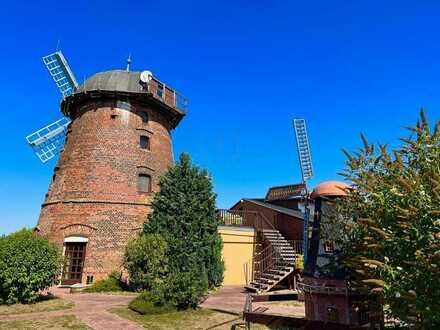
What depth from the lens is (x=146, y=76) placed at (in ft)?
73.2

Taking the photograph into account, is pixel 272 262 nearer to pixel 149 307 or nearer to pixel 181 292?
pixel 181 292

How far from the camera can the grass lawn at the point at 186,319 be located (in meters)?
9.97

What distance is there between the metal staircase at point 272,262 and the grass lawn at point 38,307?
8804 millimetres

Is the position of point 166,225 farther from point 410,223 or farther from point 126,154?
point 410,223

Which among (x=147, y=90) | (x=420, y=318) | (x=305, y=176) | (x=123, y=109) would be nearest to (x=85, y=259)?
(x=123, y=109)

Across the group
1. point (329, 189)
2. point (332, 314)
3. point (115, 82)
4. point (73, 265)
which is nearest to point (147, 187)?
point (73, 265)

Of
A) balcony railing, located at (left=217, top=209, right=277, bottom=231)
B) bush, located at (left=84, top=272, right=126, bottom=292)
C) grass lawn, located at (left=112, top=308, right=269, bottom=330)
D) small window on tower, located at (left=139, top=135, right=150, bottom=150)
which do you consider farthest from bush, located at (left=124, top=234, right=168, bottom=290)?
small window on tower, located at (left=139, top=135, right=150, bottom=150)

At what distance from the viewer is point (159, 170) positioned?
22672 mm

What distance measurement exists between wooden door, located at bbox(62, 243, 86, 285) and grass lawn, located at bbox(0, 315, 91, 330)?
862 centimetres

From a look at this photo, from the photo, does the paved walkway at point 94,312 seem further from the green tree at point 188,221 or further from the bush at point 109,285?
the green tree at point 188,221

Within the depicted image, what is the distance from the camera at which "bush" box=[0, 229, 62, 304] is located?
13.1 m

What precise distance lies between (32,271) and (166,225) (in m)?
6.19

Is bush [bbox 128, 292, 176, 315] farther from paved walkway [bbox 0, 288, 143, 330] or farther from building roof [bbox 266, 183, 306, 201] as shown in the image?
building roof [bbox 266, 183, 306, 201]

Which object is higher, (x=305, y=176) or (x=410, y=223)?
(x=305, y=176)
